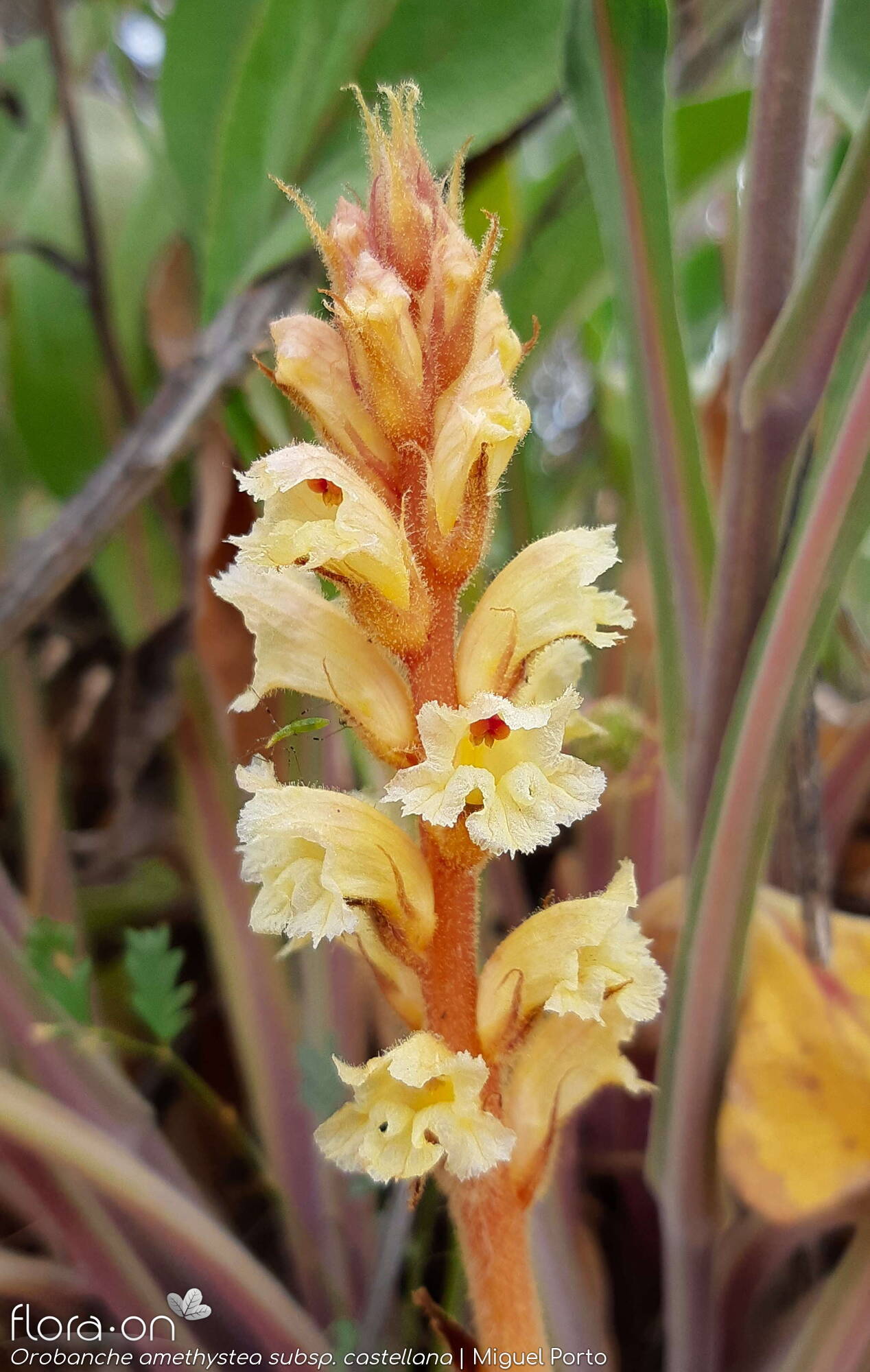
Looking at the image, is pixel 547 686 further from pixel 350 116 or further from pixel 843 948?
pixel 350 116

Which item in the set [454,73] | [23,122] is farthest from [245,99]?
[23,122]

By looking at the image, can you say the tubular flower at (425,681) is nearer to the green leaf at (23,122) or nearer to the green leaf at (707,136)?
the green leaf at (707,136)

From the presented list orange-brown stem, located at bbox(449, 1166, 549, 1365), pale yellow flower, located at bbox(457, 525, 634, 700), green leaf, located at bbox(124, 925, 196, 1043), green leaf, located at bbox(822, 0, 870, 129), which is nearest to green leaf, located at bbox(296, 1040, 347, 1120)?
green leaf, located at bbox(124, 925, 196, 1043)

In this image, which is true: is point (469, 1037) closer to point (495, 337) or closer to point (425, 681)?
point (425, 681)

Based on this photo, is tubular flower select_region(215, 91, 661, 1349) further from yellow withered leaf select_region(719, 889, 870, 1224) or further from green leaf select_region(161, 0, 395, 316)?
green leaf select_region(161, 0, 395, 316)

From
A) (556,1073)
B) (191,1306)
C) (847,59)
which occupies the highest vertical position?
(847,59)

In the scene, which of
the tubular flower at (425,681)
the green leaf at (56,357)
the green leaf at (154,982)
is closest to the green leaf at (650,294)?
the tubular flower at (425,681)
